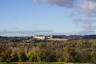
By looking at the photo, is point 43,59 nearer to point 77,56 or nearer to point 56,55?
point 56,55

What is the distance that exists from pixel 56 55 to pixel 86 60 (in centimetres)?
690

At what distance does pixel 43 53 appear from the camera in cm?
6397

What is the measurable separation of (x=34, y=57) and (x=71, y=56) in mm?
8281

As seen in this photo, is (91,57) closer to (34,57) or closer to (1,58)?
(34,57)

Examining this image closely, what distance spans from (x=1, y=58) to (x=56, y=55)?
12311 mm

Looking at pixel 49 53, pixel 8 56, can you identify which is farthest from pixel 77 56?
pixel 8 56

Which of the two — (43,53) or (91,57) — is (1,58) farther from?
(91,57)

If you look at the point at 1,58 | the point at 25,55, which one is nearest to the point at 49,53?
the point at 25,55

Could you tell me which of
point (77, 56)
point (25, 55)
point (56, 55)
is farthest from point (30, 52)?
point (77, 56)

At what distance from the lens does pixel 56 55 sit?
64.9m

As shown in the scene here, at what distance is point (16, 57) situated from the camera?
6425cm

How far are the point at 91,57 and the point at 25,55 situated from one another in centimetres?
1497

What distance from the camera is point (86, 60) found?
2477 inches

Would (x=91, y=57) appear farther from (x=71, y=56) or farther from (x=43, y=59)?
(x=43, y=59)
